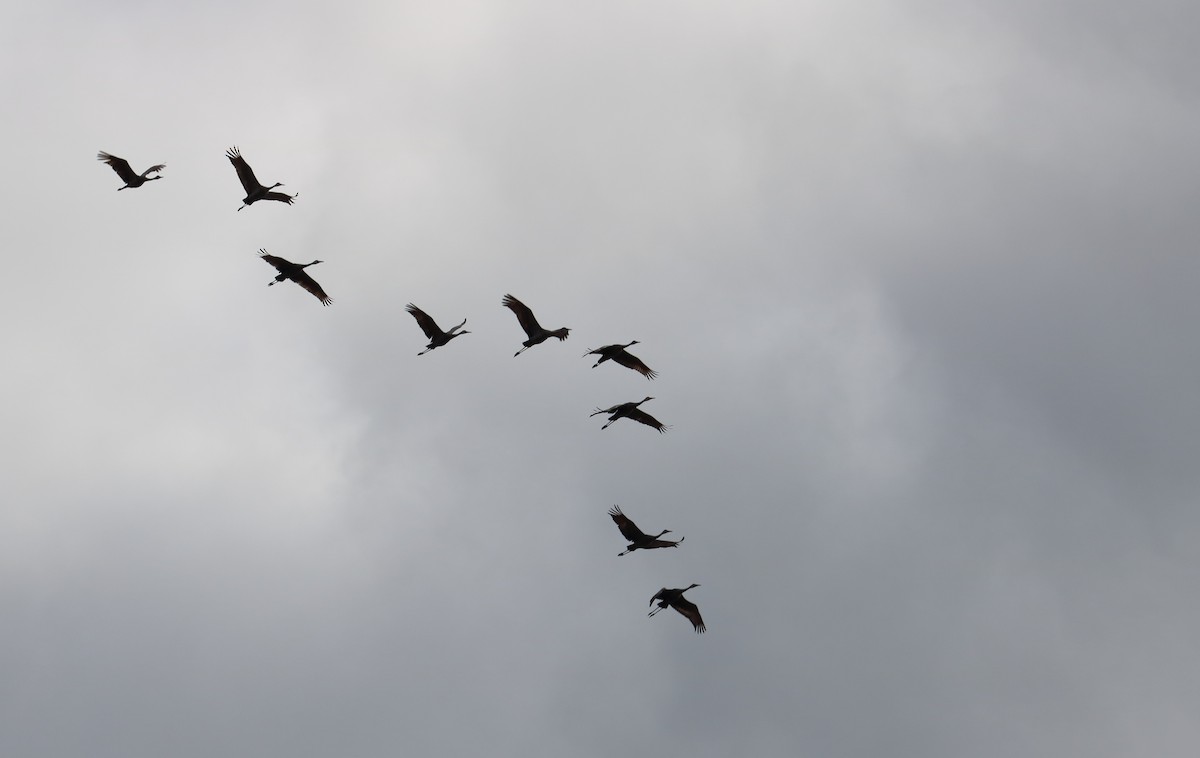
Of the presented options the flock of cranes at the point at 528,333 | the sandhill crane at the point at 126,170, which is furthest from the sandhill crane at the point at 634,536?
the sandhill crane at the point at 126,170

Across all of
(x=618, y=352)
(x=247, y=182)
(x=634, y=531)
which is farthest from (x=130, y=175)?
(x=634, y=531)

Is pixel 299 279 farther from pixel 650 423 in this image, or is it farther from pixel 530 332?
pixel 650 423

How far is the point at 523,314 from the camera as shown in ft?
248

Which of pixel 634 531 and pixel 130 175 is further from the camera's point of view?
pixel 130 175

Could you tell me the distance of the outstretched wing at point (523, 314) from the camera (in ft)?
245

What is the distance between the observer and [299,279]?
262ft

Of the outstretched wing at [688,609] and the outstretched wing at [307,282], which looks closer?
the outstretched wing at [688,609]

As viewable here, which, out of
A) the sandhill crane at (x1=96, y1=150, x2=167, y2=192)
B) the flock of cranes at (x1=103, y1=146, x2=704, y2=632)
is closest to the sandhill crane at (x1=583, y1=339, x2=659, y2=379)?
the flock of cranes at (x1=103, y1=146, x2=704, y2=632)

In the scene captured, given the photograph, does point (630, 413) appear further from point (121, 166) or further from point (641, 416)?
point (121, 166)

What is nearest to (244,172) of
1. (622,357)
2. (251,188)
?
(251,188)

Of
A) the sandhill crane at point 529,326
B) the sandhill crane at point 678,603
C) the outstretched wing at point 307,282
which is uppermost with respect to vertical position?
the sandhill crane at point 529,326

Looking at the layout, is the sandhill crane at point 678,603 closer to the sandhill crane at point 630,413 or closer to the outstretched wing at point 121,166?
the sandhill crane at point 630,413

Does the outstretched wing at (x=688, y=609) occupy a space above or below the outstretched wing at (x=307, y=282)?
below

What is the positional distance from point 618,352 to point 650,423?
450cm
